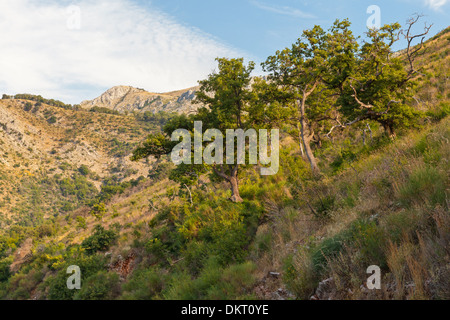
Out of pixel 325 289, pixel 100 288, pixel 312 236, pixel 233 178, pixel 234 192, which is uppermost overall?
pixel 233 178

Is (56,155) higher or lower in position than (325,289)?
higher

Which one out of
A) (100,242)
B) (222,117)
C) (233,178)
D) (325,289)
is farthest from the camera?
(100,242)

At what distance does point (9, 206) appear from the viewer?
8056 cm

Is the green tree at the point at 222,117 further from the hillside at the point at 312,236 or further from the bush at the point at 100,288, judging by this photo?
the bush at the point at 100,288

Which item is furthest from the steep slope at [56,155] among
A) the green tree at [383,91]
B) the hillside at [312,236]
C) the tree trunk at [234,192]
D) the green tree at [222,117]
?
the green tree at [383,91]

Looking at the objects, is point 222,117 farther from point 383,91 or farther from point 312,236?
point 312,236

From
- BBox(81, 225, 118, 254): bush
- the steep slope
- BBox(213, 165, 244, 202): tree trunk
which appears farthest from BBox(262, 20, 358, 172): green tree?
the steep slope

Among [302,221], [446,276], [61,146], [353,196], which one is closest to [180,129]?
[302,221]

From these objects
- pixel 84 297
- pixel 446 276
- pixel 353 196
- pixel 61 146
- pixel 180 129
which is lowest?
pixel 84 297

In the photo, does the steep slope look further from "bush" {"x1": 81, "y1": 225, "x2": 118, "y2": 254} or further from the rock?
the rock

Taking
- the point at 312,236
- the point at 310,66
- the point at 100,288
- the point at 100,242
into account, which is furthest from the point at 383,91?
the point at 100,242

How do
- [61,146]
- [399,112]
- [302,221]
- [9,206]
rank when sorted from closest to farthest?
[302,221], [399,112], [9,206], [61,146]
